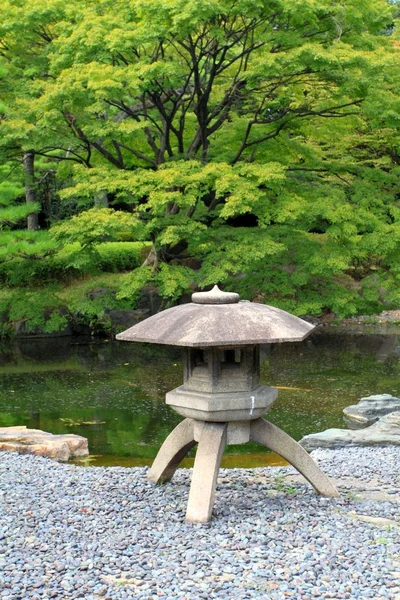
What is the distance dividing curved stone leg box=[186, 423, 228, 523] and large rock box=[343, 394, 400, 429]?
4.67 meters

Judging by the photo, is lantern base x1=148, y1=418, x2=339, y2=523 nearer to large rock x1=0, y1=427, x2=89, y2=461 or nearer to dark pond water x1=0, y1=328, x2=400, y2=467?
dark pond water x1=0, y1=328, x2=400, y2=467

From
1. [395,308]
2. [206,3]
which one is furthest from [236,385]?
[395,308]

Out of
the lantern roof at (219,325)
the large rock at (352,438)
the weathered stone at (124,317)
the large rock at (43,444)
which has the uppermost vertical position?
the lantern roof at (219,325)

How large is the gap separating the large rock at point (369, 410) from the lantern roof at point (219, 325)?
460 centimetres

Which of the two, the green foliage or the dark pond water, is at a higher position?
the green foliage

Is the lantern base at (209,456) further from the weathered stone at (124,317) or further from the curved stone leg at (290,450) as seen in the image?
the weathered stone at (124,317)

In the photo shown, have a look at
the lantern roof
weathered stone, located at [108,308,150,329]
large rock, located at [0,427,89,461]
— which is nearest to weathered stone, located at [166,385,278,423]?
the lantern roof

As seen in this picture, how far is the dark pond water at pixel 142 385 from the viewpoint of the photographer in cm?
995

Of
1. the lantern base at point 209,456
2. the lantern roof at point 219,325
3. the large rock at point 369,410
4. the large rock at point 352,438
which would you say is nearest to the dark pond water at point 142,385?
the large rock at point 369,410

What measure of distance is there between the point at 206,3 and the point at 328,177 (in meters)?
5.68

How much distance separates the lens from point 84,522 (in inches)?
215

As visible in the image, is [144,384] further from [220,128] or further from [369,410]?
[220,128]

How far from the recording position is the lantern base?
562 cm

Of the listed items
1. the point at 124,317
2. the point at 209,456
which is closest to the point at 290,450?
the point at 209,456
